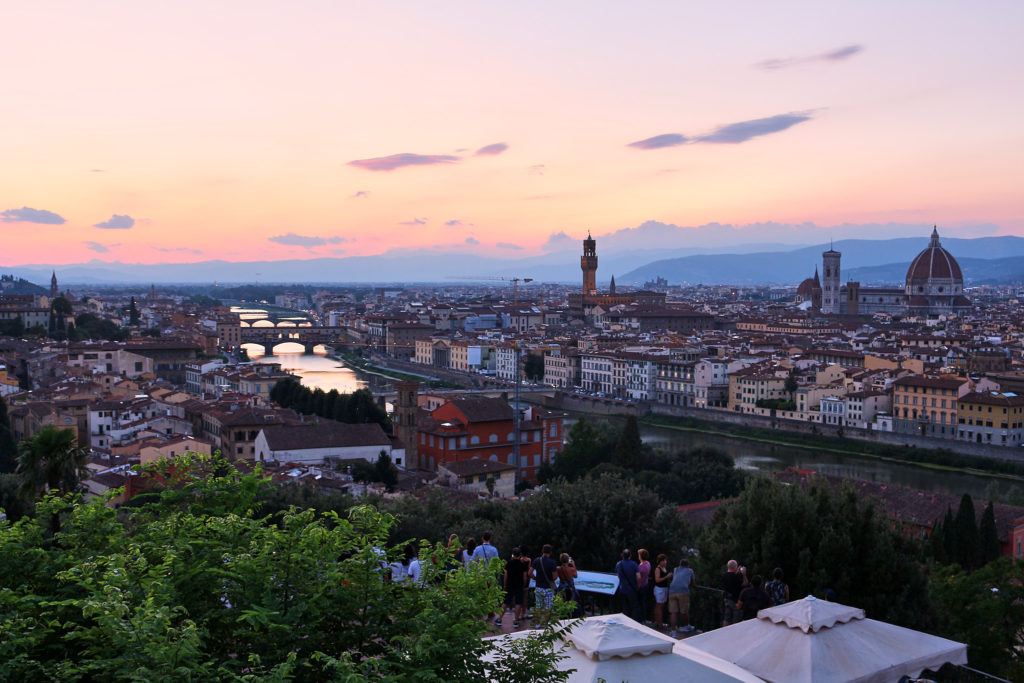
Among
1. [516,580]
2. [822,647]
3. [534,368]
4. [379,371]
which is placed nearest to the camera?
[822,647]

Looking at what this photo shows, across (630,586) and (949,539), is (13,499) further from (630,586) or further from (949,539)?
(949,539)

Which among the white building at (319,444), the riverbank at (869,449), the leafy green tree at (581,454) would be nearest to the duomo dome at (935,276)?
the riverbank at (869,449)

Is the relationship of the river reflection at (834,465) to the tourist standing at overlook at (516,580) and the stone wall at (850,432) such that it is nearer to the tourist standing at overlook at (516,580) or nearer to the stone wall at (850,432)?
the stone wall at (850,432)

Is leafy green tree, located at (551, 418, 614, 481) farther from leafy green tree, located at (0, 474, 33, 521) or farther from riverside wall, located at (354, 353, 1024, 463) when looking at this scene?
leafy green tree, located at (0, 474, 33, 521)

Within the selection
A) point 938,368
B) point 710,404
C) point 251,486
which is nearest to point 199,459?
point 251,486

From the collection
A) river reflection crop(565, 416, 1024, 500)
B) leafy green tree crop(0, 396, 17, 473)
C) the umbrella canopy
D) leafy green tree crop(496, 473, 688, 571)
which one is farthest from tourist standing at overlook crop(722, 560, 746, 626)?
river reflection crop(565, 416, 1024, 500)

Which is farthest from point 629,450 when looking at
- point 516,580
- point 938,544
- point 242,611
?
point 242,611
